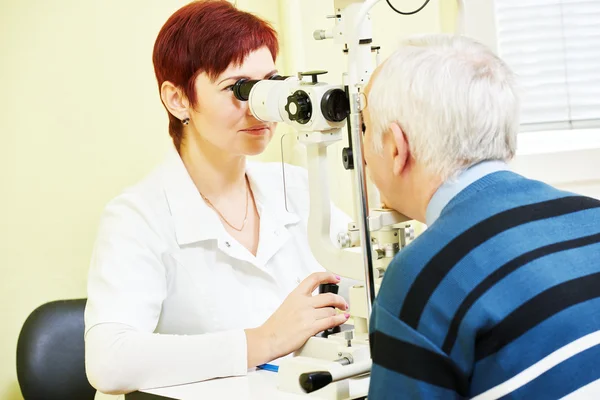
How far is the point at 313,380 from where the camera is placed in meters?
1.23

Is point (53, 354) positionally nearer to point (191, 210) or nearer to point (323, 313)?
point (191, 210)

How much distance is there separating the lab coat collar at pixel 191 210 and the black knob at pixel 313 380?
2.11ft

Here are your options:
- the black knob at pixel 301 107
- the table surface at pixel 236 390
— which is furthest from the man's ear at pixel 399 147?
the table surface at pixel 236 390

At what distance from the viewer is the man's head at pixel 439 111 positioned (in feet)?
3.50

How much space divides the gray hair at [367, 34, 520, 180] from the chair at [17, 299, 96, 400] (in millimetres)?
1541

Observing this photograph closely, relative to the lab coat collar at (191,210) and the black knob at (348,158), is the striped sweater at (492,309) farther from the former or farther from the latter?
the lab coat collar at (191,210)

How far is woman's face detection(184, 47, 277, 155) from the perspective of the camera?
185 cm

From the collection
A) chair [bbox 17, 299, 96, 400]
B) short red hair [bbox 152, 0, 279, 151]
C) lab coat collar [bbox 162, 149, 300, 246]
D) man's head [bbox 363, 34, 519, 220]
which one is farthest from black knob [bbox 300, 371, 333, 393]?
chair [bbox 17, 299, 96, 400]

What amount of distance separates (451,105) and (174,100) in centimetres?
102

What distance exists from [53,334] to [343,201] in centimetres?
96

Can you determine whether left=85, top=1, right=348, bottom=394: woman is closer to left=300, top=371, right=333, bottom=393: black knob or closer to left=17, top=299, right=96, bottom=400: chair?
left=300, top=371, right=333, bottom=393: black knob

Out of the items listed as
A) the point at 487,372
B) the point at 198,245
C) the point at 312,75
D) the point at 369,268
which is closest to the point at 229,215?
the point at 198,245

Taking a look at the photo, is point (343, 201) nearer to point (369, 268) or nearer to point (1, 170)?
point (1, 170)

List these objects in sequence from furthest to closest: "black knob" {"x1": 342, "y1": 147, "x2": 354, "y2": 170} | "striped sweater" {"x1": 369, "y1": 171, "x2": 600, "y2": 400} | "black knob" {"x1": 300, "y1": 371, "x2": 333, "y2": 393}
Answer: "black knob" {"x1": 342, "y1": 147, "x2": 354, "y2": 170} → "black knob" {"x1": 300, "y1": 371, "x2": 333, "y2": 393} → "striped sweater" {"x1": 369, "y1": 171, "x2": 600, "y2": 400}
